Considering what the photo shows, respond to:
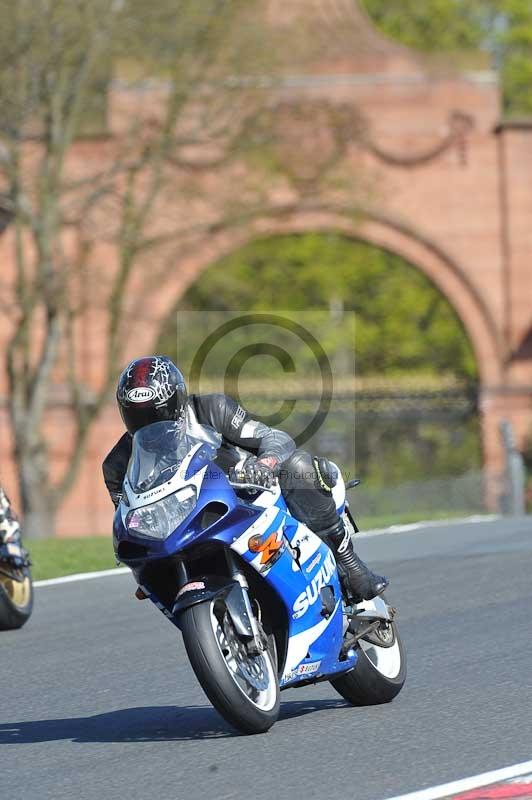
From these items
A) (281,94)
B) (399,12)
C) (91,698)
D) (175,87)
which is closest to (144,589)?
(91,698)

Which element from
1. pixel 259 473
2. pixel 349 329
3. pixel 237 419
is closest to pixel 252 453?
pixel 237 419

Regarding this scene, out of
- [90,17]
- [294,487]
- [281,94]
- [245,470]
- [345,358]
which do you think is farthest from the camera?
[345,358]

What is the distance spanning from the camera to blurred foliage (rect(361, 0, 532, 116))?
52594mm

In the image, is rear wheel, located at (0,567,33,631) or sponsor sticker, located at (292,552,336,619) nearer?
sponsor sticker, located at (292,552,336,619)

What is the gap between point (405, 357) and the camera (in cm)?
4781

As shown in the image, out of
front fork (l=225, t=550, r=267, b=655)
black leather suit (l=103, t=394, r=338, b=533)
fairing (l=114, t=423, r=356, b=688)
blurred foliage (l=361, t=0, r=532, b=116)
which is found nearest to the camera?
fairing (l=114, t=423, r=356, b=688)

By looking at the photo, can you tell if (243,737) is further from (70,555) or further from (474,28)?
(474,28)

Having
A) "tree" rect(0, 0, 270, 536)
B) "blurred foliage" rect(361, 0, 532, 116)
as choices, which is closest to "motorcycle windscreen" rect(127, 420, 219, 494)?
"tree" rect(0, 0, 270, 536)

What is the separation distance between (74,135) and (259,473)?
66.5 feet

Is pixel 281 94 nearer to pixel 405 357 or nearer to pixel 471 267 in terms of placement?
Result: pixel 471 267

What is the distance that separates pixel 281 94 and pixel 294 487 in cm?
2213

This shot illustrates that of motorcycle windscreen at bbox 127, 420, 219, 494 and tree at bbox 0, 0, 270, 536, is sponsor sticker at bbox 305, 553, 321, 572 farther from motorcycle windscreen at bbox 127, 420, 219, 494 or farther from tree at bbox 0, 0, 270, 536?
tree at bbox 0, 0, 270, 536

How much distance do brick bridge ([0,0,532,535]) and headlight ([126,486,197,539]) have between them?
2344 cm

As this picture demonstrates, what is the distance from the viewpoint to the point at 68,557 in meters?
14.8
